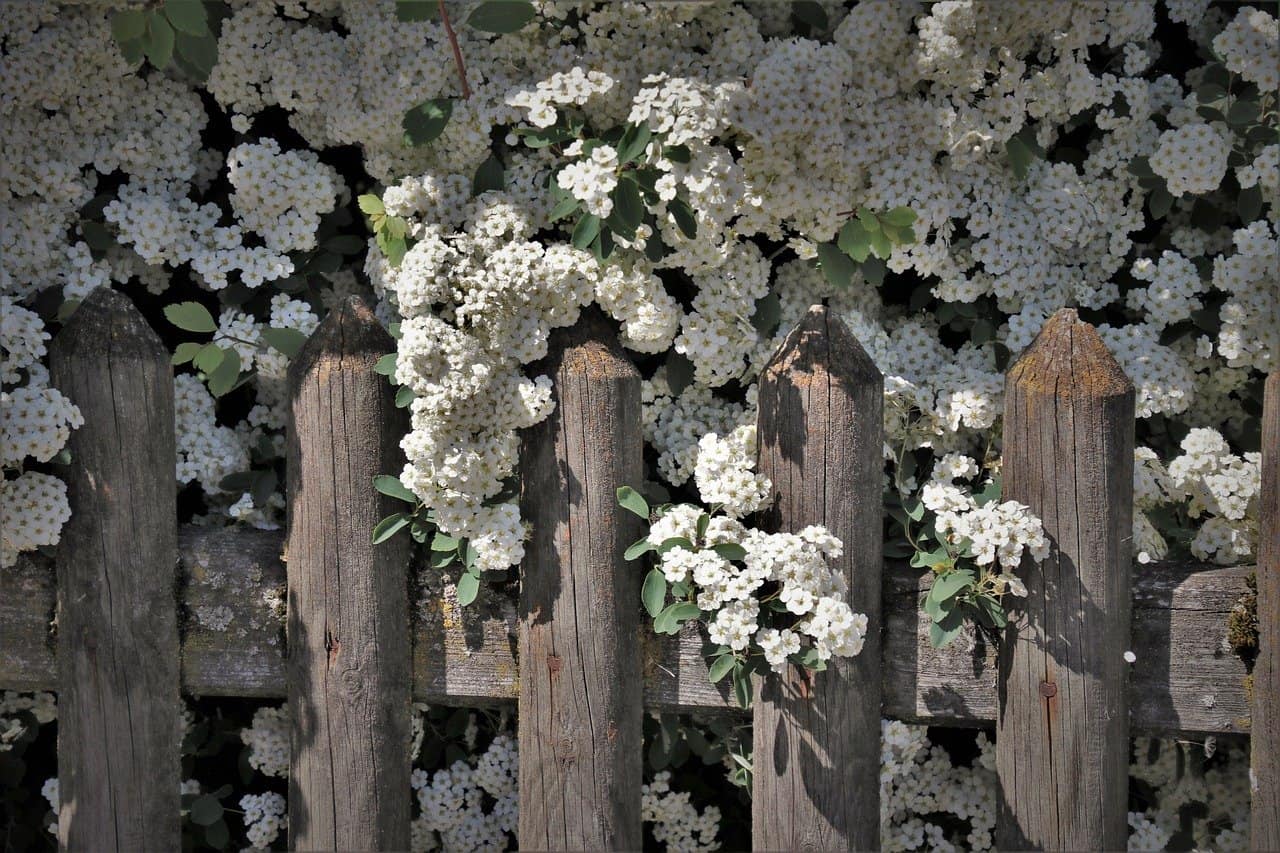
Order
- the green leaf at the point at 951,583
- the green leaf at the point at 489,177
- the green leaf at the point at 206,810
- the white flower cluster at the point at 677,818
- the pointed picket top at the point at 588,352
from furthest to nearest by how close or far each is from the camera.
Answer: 1. the white flower cluster at the point at 677,818
2. the green leaf at the point at 206,810
3. the green leaf at the point at 489,177
4. the pointed picket top at the point at 588,352
5. the green leaf at the point at 951,583

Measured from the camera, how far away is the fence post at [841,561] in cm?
231

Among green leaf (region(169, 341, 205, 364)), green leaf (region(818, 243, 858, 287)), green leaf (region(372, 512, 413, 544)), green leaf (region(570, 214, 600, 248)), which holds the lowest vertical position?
green leaf (region(372, 512, 413, 544))

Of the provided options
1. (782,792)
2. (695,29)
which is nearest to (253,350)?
(695,29)

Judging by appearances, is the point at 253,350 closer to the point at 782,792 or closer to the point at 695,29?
the point at 695,29

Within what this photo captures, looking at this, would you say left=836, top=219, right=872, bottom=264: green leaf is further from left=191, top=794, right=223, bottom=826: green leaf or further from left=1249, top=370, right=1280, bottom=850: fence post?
left=191, top=794, right=223, bottom=826: green leaf

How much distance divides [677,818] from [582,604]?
74 centimetres

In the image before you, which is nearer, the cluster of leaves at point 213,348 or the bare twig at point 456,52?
the bare twig at point 456,52

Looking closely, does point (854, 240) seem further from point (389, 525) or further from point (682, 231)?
point (389, 525)

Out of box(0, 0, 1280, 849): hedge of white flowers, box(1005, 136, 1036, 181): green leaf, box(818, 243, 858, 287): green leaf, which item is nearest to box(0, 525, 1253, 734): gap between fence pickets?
box(0, 0, 1280, 849): hedge of white flowers

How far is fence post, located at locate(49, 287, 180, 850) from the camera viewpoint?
7.93 feet

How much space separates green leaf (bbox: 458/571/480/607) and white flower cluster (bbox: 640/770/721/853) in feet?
2.43

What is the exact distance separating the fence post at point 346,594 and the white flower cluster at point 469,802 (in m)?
0.25

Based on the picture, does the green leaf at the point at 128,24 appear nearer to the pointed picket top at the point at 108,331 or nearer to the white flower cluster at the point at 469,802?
the pointed picket top at the point at 108,331

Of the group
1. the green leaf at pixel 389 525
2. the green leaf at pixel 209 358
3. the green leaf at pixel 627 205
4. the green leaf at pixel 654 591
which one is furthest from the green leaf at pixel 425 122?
the green leaf at pixel 654 591
